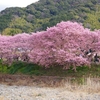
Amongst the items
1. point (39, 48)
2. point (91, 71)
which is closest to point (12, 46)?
point (39, 48)

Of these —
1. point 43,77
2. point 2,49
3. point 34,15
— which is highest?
point 34,15

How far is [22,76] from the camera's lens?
105 feet

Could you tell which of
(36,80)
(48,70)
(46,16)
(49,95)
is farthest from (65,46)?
(46,16)

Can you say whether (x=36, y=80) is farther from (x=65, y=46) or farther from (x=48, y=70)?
(x=65, y=46)

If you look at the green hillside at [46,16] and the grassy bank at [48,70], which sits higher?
the green hillside at [46,16]

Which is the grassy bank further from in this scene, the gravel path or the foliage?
the gravel path

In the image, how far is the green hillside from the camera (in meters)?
99.2

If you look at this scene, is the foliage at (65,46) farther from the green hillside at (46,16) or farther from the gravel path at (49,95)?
the green hillside at (46,16)

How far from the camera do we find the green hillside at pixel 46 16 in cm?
9923

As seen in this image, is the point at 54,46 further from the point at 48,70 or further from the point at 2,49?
the point at 2,49

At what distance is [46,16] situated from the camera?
128750 mm

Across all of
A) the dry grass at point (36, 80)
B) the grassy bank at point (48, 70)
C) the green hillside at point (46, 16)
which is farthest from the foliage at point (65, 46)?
the green hillside at point (46, 16)

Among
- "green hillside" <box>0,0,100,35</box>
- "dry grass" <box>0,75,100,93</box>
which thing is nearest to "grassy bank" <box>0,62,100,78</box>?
"dry grass" <box>0,75,100,93</box>

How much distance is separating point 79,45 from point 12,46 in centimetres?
1172
